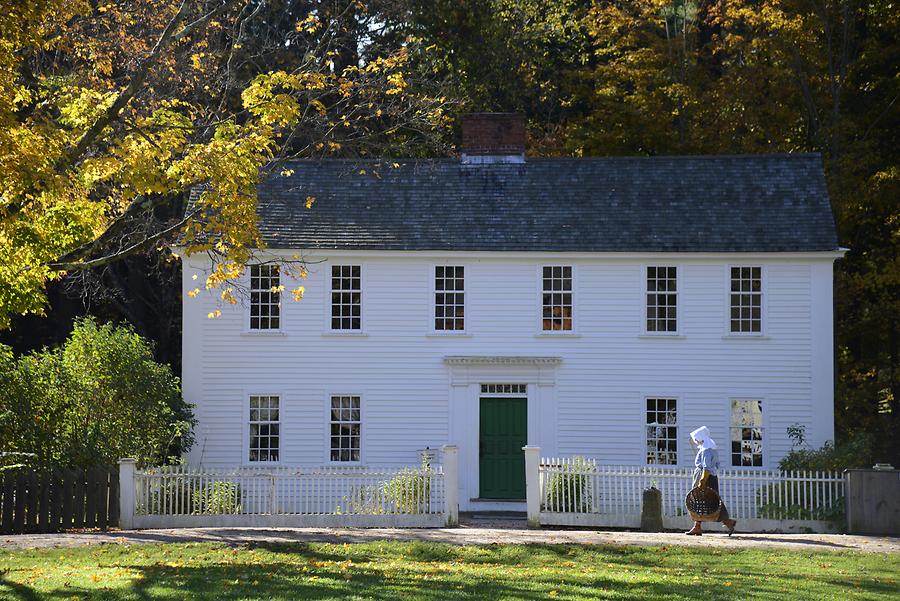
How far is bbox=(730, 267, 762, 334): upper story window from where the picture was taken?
27.3 meters

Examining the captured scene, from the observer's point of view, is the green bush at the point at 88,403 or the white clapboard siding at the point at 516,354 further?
the white clapboard siding at the point at 516,354

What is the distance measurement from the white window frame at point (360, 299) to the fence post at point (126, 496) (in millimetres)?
7222

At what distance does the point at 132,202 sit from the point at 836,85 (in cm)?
2285

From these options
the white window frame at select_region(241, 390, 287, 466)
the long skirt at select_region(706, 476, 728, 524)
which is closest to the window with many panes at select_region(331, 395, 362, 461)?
the white window frame at select_region(241, 390, 287, 466)

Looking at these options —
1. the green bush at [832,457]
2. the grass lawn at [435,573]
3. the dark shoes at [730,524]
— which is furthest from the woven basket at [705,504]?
the green bush at [832,457]

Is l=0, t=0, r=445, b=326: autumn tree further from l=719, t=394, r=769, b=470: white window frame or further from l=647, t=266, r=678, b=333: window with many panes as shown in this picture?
l=719, t=394, r=769, b=470: white window frame

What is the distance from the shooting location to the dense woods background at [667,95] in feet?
115

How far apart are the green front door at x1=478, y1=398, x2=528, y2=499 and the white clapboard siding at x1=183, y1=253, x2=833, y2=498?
32 centimetres

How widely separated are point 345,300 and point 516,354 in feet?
13.2

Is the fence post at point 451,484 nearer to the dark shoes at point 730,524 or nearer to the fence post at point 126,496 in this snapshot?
the dark shoes at point 730,524

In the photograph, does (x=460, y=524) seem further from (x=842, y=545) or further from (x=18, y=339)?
(x=18, y=339)

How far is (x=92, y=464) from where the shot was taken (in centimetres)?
2253

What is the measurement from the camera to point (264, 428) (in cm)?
2723

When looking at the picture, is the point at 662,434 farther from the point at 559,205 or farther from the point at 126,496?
the point at 126,496
